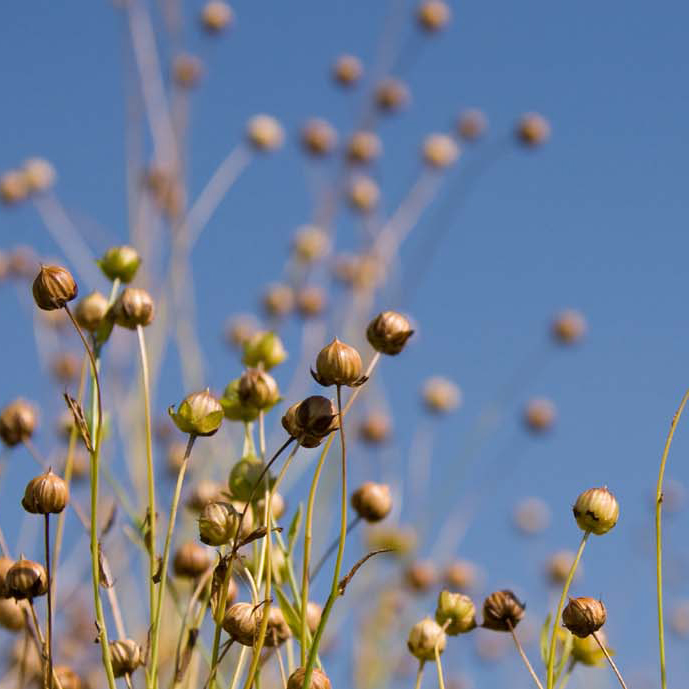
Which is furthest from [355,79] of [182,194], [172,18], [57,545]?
[57,545]

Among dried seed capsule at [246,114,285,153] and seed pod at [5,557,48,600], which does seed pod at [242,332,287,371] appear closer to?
seed pod at [5,557,48,600]

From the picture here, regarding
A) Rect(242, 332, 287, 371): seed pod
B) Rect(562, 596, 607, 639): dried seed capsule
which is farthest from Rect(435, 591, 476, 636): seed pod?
Rect(242, 332, 287, 371): seed pod

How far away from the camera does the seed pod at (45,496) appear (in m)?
0.70

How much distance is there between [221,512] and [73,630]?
1.30 meters

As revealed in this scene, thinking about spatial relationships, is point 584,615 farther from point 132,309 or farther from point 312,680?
point 132,309

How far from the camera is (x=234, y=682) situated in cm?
67

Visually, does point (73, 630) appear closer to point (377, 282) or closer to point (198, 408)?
point (377, 282)

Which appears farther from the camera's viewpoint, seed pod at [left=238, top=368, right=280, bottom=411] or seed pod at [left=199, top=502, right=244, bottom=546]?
seed pod at [left=238, top=368, right=280, bottom=411]

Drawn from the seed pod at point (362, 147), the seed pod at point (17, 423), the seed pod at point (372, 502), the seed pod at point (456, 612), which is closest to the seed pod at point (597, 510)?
the seed pod at point (456, 612)

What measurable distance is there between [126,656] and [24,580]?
8cm

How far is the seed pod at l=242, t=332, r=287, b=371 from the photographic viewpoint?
36.2 inches

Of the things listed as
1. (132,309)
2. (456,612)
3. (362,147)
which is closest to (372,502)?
(456,612)

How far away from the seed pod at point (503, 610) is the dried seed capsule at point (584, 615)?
99mm

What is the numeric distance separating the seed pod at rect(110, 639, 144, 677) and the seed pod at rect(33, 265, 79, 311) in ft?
0.74
